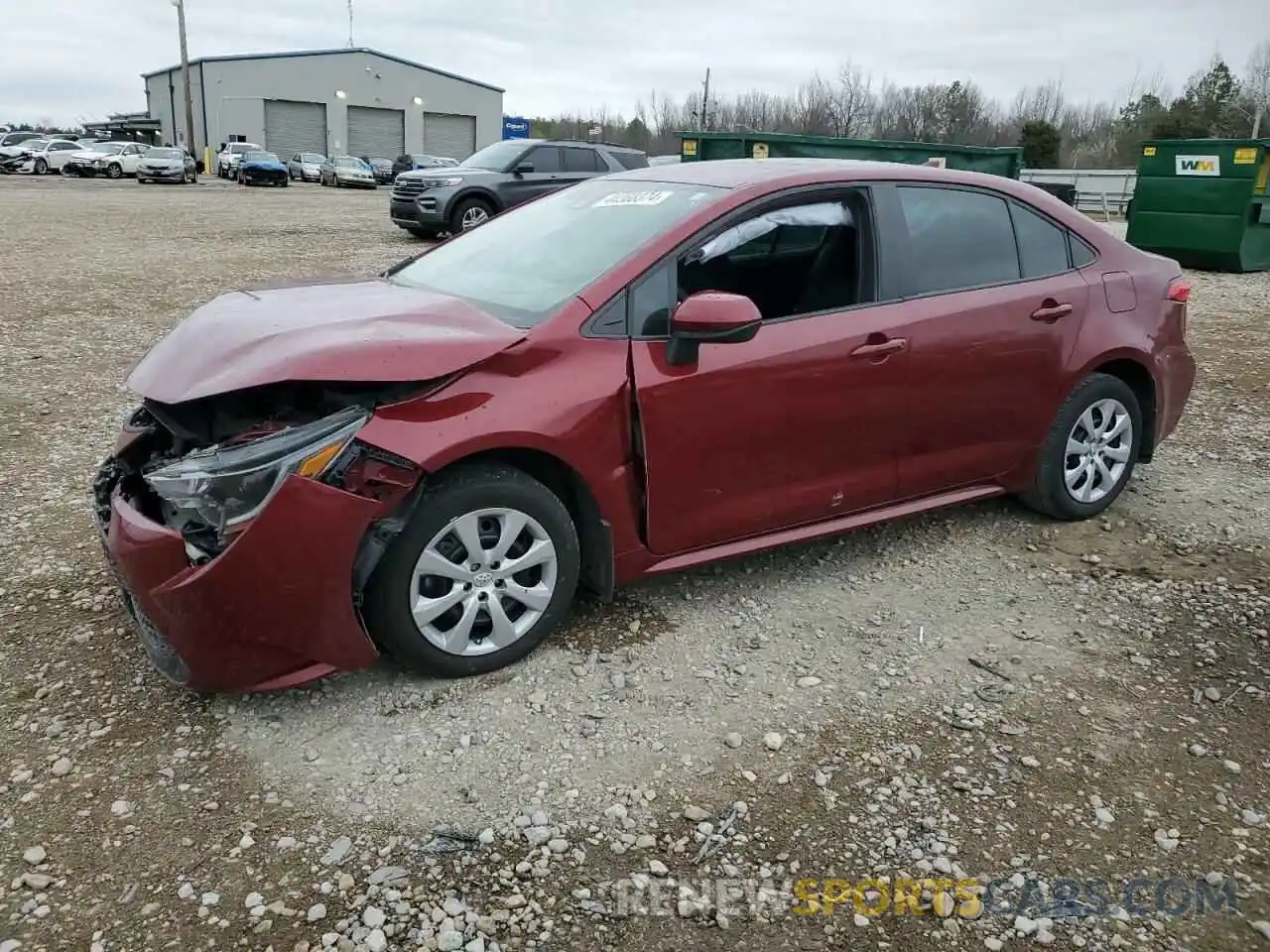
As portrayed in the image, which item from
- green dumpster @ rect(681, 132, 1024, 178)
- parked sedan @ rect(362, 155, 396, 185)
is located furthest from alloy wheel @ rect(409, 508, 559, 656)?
parked sedan @ rect(362, 155, 396, 185)

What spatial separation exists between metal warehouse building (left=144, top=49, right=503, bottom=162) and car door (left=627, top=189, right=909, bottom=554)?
56927mm

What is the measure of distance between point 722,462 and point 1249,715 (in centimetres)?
187

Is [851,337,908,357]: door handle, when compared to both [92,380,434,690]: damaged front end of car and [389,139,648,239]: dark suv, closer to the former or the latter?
[92,380,434,690]: damaged front end of car

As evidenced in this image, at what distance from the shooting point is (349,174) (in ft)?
124

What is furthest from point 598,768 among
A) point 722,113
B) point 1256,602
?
point 722,113

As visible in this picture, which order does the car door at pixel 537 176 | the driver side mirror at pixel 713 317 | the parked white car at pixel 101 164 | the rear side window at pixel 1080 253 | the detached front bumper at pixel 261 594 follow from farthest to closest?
the parked white car at pixel 101 164 < the car door at pixel 537 176 < the rear side window at pixel 1080 253 < the driver side mirror at pixel 713 317 < the detached front bumper at pixel 261 594

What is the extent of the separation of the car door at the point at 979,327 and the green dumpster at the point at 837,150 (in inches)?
356

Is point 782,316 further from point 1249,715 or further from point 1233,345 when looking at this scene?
point 1233,345

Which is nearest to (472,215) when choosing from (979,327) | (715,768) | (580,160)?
A: (580,160)

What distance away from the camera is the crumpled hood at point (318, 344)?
9.40 ft

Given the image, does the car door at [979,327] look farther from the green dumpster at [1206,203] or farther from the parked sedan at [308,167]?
the parked sedan at [308,167]

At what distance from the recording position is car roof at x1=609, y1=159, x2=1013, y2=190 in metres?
3.72

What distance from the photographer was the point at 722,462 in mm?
3467

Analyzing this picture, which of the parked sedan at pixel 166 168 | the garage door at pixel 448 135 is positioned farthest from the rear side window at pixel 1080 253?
the garage door at pixel 448 135
